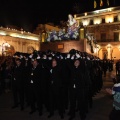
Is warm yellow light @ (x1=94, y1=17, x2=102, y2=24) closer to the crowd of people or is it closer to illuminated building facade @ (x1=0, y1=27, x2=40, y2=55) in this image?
illuminated building facade @ (x1=0, y1=27, x2=40, y2=55)

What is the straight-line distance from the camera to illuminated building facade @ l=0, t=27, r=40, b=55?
4546cm

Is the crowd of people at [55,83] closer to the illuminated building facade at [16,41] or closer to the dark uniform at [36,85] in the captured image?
the dark uniform at [36,85]

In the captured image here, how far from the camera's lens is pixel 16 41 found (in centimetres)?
4875

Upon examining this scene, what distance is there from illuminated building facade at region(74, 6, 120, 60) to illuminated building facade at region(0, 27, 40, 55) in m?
13.4

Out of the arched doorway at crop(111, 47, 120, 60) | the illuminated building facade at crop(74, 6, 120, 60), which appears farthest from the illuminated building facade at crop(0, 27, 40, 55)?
the arched doorway at crop(111, 47, 120, 60)

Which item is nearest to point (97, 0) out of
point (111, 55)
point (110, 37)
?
point (110, 37)

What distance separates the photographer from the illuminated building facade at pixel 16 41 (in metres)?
45.5

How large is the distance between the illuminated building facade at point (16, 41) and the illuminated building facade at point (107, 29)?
1340cm

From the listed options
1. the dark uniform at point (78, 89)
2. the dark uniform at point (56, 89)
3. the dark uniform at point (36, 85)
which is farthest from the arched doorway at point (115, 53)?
the dark uniform at point (78, 89)

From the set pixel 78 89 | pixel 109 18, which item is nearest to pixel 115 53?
pixel 109 18

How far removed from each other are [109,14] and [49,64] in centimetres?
5058

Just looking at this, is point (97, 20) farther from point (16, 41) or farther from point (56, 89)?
point (56, 89)

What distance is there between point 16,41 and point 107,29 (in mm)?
23171

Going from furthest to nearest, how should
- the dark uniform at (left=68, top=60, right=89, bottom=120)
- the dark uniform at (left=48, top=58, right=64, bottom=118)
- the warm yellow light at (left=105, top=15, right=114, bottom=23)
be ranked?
the warm yellow light at (left=105, top=15, right=114, bottom=23) → the dark uniform at (left=48, top=58, right=64, bottom=118) → the dark uniform at (left=68, top=60, right=89, bottom=120)
